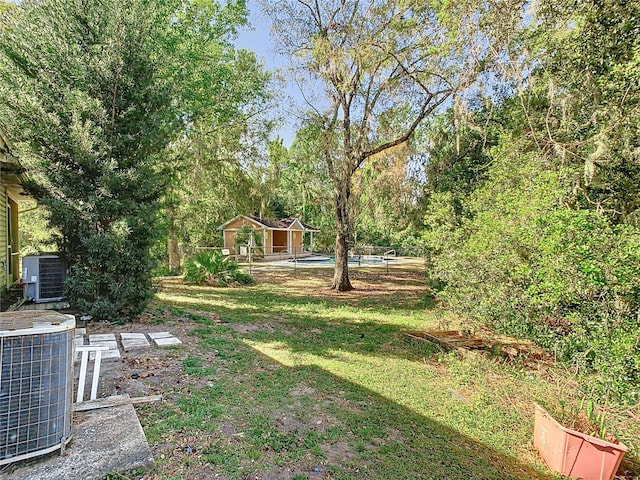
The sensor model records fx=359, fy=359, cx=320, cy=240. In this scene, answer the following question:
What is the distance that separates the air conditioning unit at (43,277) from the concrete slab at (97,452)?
15.2 ft

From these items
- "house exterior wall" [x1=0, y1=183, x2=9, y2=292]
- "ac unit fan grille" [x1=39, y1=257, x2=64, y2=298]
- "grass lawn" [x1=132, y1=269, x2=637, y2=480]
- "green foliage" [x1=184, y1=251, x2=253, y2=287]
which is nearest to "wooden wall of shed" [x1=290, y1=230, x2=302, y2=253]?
"green foliage" [x1=184, y1=251, x2=253, y2=287]

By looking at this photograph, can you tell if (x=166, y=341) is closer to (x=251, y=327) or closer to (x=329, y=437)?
(x=251, y=327)

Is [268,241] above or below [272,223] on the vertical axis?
below

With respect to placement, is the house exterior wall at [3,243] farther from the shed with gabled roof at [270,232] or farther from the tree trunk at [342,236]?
the shed with gabled roof at [270,232]

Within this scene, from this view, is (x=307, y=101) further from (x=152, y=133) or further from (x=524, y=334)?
(x=524, y=334)

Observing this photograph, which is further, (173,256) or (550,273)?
(173,256)

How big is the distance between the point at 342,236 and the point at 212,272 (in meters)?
4.74

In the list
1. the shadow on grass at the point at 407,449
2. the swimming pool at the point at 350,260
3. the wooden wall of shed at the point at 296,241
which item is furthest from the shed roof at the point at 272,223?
the shadow on grass at the point at 407,449

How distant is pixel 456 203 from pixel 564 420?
5.26 metres

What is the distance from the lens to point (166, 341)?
527 centimetres

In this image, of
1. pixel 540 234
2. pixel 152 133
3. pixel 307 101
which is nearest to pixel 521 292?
pixel 540 234

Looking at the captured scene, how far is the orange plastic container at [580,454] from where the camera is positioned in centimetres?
268

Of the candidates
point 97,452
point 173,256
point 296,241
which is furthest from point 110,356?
point 296,241

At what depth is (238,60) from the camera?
1310cm
